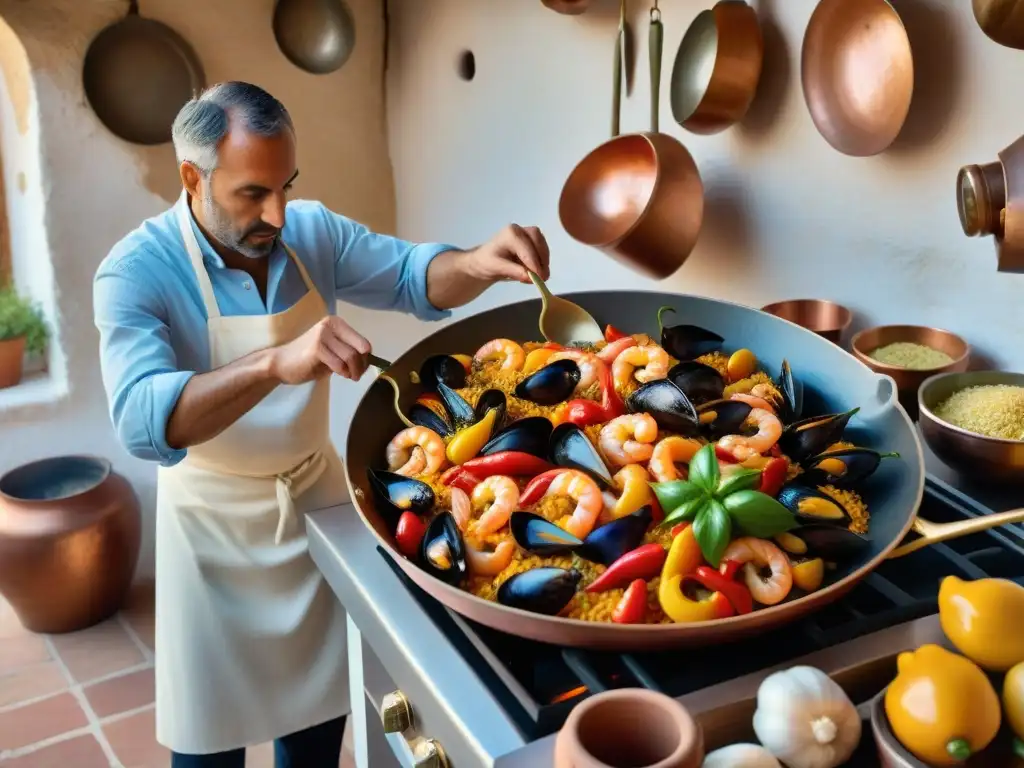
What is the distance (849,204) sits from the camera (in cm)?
140

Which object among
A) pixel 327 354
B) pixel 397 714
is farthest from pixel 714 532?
pixel 327 354

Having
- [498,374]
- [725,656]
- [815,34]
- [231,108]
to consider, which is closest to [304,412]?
[498,374]

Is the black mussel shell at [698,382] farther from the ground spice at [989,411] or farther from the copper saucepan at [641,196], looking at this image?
the copper saucepan at [641,196]

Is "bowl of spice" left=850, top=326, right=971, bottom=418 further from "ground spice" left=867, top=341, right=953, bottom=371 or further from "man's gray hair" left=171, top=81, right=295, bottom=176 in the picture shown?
"man's gray hair" left=171, top=81, right=295, bottom=176

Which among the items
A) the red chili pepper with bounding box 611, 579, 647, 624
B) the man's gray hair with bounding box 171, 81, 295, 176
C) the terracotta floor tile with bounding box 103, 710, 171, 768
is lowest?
the terracotta floor tile with bounding box 103, 710, 171, 768

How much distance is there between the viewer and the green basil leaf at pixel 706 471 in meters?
0.88

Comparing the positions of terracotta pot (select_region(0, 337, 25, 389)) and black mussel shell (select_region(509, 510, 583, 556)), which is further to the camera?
terracotta pot (select_region(0, 337, 25, 389))

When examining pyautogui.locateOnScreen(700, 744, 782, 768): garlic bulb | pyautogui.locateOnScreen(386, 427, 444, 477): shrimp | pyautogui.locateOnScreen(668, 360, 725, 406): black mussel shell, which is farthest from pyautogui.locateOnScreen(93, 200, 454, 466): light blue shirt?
pyautogui.locateOnScreen(700, 744, 782, 768): garlic bulb

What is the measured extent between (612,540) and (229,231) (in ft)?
2.55

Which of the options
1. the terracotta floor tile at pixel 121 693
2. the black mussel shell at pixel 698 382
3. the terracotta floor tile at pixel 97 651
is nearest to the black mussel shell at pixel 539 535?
the black mussel shell at pixel 698 382

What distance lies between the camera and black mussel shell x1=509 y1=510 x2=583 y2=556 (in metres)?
0.88

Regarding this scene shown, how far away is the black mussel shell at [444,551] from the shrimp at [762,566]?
26 cm

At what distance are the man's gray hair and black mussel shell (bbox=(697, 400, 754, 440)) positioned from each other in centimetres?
71

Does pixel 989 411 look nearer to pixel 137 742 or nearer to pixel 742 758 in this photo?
pixel 742 758
